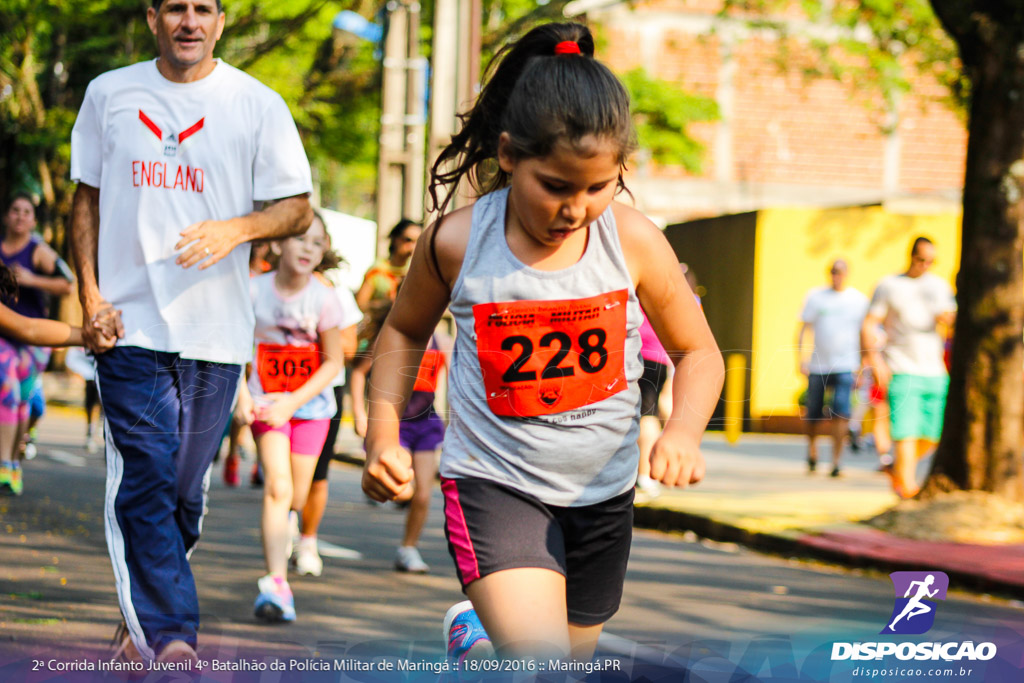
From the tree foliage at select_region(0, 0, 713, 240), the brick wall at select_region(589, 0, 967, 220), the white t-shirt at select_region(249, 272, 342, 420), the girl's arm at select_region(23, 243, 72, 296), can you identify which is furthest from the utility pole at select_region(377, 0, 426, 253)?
the brick wall at select_region(589, 0, 967, 220)

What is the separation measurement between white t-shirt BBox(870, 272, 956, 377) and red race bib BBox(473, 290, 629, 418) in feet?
22.9

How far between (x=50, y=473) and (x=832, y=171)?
99.3 ft

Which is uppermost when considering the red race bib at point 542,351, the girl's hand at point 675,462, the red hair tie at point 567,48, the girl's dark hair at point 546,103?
the red hair tie at point 567,48

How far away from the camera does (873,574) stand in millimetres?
7559

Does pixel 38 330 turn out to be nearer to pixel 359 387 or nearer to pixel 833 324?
pixel 359 387

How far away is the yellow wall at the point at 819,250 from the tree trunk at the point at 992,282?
12.5m

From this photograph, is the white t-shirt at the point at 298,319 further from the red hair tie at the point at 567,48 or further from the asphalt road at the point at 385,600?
the red hair tie at the point at 567,48

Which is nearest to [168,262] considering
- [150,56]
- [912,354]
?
[912,354]

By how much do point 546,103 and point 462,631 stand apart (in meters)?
1.21

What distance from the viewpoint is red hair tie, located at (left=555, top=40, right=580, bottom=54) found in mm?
3092

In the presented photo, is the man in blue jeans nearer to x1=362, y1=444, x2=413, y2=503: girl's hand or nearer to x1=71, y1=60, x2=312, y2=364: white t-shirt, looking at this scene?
x1=71, y1=60, x2=312, y2=364: white t-shirt

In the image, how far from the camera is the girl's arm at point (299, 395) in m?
5.76

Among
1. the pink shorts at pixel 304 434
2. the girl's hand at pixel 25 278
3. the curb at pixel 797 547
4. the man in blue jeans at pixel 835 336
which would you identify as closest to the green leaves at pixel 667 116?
the man in blue jeans at pixel 835 336

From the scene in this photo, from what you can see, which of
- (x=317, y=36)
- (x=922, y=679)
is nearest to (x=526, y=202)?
(x=922, y=679)
